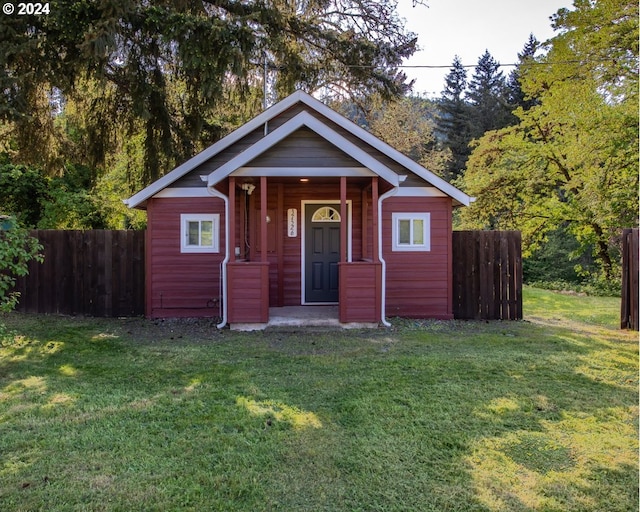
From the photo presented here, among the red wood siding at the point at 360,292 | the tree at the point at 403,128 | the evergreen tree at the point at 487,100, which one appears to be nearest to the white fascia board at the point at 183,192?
Answer: the red wood siding at the point at 360,292

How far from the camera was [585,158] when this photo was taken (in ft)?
38.8

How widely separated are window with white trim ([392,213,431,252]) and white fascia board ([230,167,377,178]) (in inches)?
71.2

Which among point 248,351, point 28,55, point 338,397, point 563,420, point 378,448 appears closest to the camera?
point 378,448

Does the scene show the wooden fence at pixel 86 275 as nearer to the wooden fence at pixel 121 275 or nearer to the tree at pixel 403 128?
the wooden fence at pixel 121 275

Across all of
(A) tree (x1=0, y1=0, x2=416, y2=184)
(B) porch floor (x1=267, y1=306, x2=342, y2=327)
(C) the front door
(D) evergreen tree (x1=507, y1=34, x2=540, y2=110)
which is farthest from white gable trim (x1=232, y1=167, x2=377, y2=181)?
(D) evergreen tree (x1=507, y1=34, x2=540, y2=110)

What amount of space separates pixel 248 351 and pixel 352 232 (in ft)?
13.3

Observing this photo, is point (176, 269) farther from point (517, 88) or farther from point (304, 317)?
point (517, 88)

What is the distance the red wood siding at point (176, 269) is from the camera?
8672mm

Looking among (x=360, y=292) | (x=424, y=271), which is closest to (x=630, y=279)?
(x=424, y=271)

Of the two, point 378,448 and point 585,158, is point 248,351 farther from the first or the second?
point 585,158

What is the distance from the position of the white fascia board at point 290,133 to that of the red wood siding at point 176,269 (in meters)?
1.74

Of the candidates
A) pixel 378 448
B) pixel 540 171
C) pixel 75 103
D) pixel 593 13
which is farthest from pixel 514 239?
pixel 75 103

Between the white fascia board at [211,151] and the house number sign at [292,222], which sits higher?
the white fascia board at [211,151]

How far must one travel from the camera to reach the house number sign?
916 centimetres
